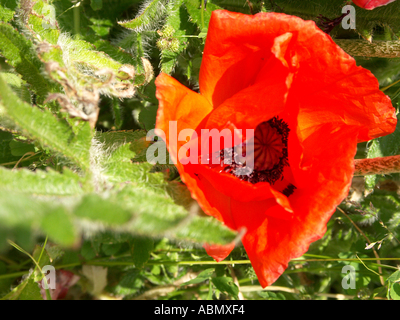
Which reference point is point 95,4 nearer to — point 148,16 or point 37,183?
point 148,16

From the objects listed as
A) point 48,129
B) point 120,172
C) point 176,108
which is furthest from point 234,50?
point 48,129

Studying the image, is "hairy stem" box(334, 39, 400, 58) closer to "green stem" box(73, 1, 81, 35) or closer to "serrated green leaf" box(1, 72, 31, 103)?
"green stem" box(73, 1, 81, 35)

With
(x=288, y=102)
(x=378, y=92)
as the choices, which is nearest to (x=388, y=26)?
(x=378, y=92)

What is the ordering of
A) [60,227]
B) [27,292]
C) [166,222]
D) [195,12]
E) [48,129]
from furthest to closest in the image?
[27,292] → [195,12] → [48,129] → [166,222] → [60,227]

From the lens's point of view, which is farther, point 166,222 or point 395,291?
point 395,291

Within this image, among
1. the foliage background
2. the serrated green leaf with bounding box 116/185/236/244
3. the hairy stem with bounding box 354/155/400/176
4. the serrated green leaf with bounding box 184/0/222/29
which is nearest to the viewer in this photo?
the serrated green leaf with bounding box 116/185/236/244

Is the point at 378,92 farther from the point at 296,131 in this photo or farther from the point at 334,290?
the point at 334,290

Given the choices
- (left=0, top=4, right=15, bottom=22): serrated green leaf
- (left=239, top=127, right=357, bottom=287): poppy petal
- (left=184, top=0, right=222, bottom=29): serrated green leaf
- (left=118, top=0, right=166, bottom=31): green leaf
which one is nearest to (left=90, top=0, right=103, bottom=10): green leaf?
(left=118, top=0, right=166, bottom=31): green leaf
